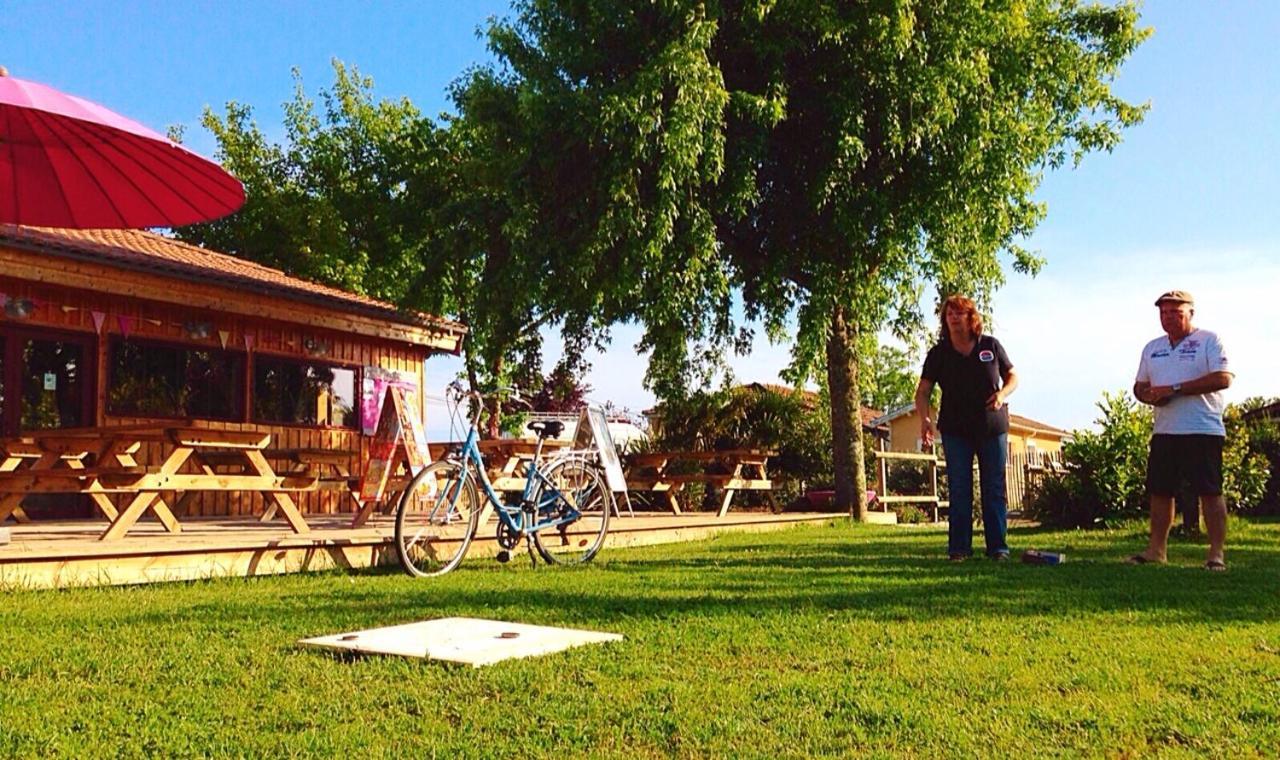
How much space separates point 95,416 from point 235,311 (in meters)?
1.92

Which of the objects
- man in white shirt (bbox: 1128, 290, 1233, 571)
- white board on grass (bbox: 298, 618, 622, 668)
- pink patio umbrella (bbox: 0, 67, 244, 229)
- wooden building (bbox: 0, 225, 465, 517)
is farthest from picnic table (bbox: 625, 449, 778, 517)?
white board on grass (bbox: 298, 618, 622, 668)

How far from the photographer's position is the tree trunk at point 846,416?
50.9 ft

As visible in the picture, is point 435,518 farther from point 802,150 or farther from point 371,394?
point 802,150

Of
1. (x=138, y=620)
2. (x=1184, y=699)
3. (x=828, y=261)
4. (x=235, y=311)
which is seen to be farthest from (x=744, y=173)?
(x=1184, y=699)

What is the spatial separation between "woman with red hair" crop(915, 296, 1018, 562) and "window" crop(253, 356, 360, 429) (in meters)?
9.35

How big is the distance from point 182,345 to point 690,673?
11.1m

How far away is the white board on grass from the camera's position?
13.0 ft

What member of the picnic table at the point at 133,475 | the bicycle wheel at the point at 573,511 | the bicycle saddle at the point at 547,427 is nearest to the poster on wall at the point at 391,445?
the picnic table at the point at 133,475

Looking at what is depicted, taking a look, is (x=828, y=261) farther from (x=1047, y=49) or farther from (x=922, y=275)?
(x=1047, y=49)

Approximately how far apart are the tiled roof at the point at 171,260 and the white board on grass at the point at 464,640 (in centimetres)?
716

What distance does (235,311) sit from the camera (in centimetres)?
1302

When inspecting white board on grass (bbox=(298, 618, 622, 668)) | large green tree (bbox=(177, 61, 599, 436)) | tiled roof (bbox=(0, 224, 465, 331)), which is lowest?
white board on grass (bbox=(298, 618, 622, 668))

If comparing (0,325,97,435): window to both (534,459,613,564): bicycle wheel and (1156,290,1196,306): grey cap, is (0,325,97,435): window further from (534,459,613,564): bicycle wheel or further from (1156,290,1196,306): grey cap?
(1156,290,1196,306): grey cap

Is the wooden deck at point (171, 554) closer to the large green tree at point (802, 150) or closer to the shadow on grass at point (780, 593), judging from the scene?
the shadow on grass at point (780, 593)
